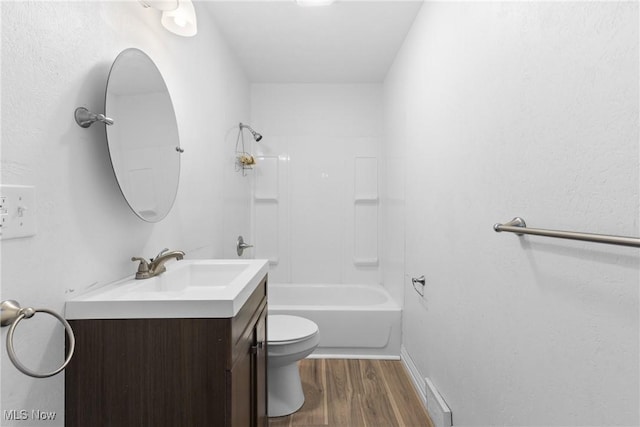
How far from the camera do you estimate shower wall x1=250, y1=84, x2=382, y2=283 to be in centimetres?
342

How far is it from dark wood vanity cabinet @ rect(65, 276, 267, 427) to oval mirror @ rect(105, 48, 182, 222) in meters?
0.50

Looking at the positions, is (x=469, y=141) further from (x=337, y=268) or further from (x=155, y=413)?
(x=337, y=268)

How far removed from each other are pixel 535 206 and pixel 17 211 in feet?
4.28

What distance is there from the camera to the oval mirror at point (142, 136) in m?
1.16

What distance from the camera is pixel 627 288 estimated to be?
740mm

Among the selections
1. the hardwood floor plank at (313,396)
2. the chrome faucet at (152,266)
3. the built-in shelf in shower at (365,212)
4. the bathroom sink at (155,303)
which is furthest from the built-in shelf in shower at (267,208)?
the bathroom sink at (155,303)

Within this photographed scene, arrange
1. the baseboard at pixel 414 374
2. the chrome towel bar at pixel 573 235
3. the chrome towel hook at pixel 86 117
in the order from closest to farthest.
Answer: the chrome towel bar at pixel 573 235 < the chrome towel hook at pixel 86 117 < the baseboard at pixel 414 374

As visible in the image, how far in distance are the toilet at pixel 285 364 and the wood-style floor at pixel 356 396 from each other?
6cm

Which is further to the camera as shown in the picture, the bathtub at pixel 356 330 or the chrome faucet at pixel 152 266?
the bathtub at pixel 356 330

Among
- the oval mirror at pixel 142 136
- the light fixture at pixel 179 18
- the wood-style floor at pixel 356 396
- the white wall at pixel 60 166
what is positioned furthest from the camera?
the wood-style floor at pixel 356 396

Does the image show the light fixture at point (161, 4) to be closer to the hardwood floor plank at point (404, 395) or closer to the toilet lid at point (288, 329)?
the toilet lid at point (288, 329)

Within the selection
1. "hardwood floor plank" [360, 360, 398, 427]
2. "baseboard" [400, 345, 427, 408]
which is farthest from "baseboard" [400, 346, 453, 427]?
"hardwood floor plank" [360, 360, 398, 427]

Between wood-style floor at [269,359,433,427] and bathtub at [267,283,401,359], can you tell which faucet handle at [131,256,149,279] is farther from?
bathtub at [267,283,401,359]

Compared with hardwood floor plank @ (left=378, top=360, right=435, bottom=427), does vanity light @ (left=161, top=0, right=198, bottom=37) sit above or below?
above
